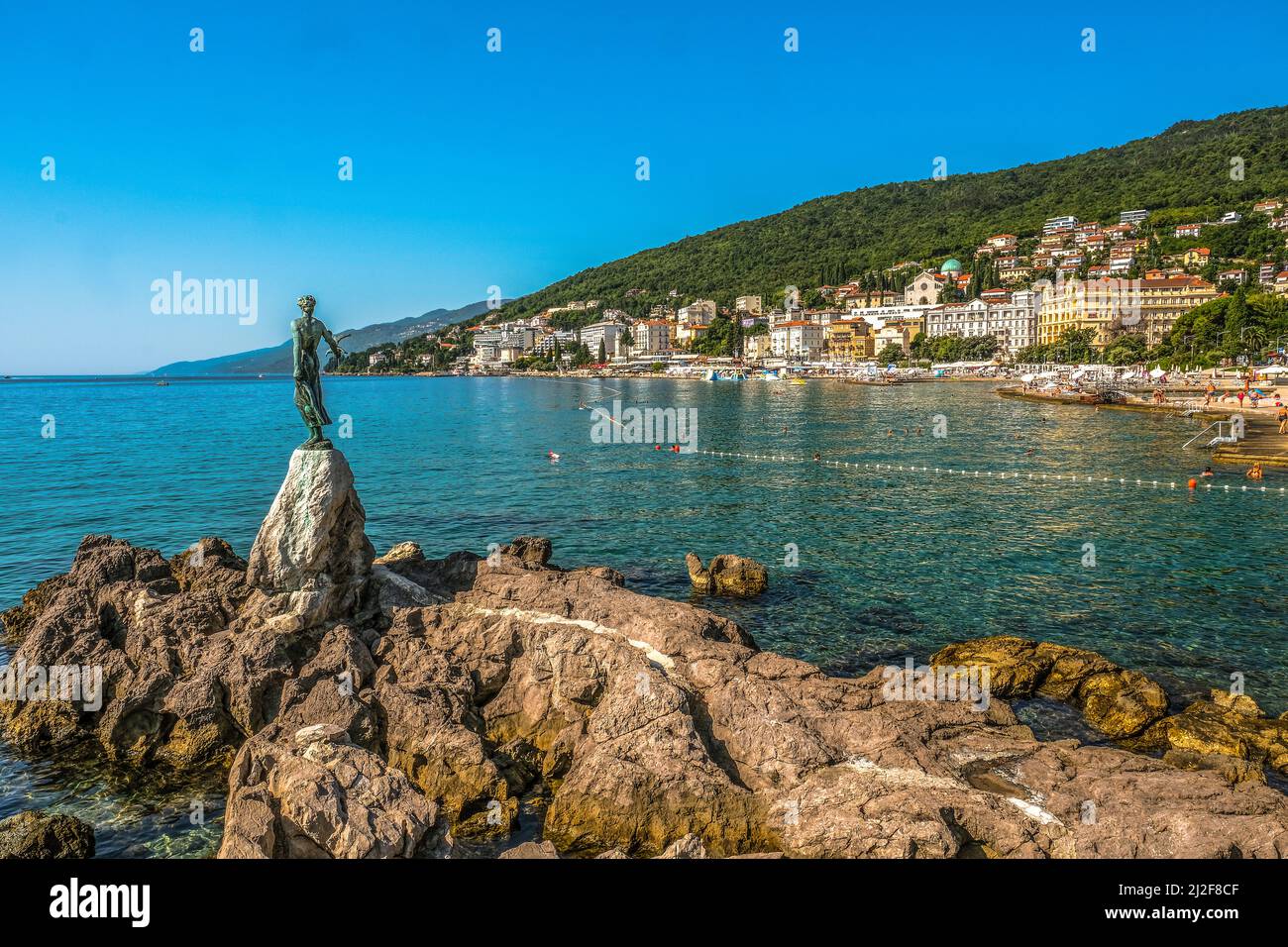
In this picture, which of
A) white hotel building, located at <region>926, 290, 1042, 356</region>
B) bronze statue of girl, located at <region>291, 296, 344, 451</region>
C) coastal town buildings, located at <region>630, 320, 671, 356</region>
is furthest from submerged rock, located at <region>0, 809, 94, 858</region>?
coastal town buildings, located at <region>630, 320, 671, 356</region>

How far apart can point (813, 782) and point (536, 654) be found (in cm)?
464

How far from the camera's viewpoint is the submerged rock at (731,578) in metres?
18.4

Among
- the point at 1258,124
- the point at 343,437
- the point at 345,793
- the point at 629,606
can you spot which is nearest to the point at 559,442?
the point at 343,437

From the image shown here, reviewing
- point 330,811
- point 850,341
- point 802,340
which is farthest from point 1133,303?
point 330,811

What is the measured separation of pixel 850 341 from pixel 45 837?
162m

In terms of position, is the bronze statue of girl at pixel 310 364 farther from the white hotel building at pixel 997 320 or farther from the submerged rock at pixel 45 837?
the white hotel building at pixel 997 320

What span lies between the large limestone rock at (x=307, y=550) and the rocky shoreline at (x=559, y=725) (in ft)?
0.14

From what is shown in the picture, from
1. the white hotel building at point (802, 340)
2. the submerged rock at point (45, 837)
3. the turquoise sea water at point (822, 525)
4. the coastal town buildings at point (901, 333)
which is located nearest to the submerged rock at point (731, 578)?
the turquoise sea water at point (822, 525)

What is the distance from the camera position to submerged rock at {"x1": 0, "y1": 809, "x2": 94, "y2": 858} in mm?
8219

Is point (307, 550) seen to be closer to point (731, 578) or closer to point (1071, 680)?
point (731, 578)

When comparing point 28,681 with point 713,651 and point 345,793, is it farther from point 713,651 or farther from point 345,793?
point 713,651

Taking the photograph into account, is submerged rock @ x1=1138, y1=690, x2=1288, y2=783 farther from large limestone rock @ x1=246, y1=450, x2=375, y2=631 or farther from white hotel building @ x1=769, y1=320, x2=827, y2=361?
white hotel building @ x1=769, y1=320, x2=827, y2=361
